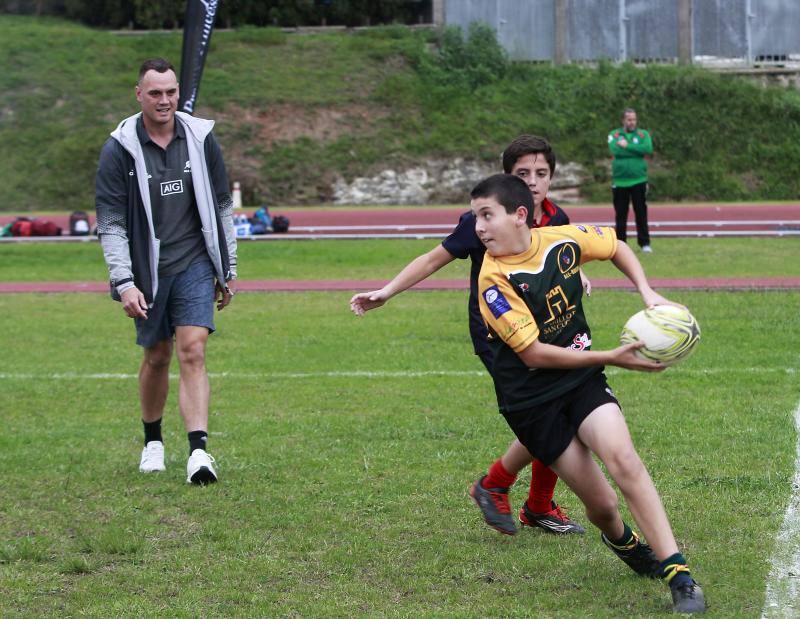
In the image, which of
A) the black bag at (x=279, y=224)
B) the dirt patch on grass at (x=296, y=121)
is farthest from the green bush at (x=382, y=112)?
the black bag at (x=279, y=224)

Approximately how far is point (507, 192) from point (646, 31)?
37.8 metres

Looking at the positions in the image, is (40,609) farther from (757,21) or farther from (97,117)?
(757,21)

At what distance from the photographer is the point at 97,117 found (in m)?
38.4

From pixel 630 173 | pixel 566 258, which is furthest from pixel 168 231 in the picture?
pixel 630 173

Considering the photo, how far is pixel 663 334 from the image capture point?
421 centimetres

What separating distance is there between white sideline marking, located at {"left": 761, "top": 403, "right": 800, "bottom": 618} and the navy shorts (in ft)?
9.94

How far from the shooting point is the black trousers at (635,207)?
1788cm

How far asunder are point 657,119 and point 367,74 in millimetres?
9644

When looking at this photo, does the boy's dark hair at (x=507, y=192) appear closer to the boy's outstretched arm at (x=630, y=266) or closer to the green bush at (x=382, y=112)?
the boy's outstretched arm at (x=630, y=266)

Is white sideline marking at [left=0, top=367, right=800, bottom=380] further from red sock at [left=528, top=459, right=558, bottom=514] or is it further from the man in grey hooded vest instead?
red sock at [left=528, top=459, right=558, bottom=514]

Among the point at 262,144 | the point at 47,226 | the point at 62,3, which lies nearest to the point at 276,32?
the point at 262,144

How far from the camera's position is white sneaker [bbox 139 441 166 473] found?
666 centimetres

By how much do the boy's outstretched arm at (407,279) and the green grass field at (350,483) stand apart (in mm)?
1037

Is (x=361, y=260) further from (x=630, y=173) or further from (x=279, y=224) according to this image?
(x=279, y=224)
